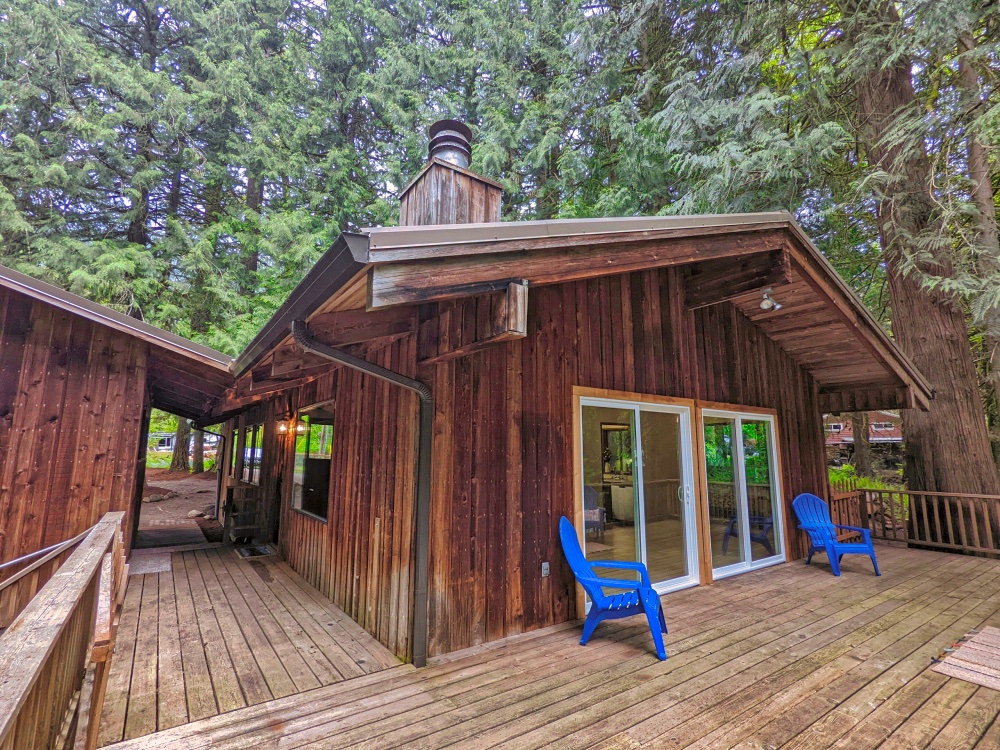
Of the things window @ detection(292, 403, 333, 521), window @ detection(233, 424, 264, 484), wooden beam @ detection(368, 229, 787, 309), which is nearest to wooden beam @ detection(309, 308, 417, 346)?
wooden beam @ detection(368, 229, 787, 309)

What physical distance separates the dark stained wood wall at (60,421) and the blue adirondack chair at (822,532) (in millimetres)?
7231

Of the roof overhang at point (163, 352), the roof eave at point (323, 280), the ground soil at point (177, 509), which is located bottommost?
the ground soil at point (177, 509)

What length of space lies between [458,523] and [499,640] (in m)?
0.92

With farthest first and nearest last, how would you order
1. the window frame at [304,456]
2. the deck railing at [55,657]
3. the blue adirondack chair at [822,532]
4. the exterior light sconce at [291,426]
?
the exterior light sconce at [291,426]
the blue adirondack chair at [822,532]
the window frame at [304,456]
the deck railing at [55,657]

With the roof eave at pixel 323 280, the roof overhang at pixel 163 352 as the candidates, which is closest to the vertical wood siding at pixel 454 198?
the roof eave at pixel 323 280

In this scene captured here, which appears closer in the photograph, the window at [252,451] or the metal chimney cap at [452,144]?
the metal chimney cap at [452,144]

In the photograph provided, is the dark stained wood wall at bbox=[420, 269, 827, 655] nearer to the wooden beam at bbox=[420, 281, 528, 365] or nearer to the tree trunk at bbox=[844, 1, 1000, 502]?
the wooden beam at bbox=[420, 281, 528, 365]

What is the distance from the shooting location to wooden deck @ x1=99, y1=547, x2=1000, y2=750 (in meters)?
2.34

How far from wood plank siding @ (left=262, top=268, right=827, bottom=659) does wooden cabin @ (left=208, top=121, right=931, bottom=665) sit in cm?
2

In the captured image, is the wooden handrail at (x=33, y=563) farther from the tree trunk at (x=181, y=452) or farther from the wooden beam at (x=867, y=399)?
the tree trunk at (x=181, y=452)

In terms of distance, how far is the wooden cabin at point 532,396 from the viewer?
9.24 feet

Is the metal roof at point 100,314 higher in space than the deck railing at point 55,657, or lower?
higher

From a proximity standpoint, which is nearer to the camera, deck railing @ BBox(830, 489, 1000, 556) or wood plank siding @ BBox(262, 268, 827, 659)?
wood plank siding @ BBox(262, 268, 827, 659)

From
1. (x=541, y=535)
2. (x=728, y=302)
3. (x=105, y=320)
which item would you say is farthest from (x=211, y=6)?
(x=541, y=535)
